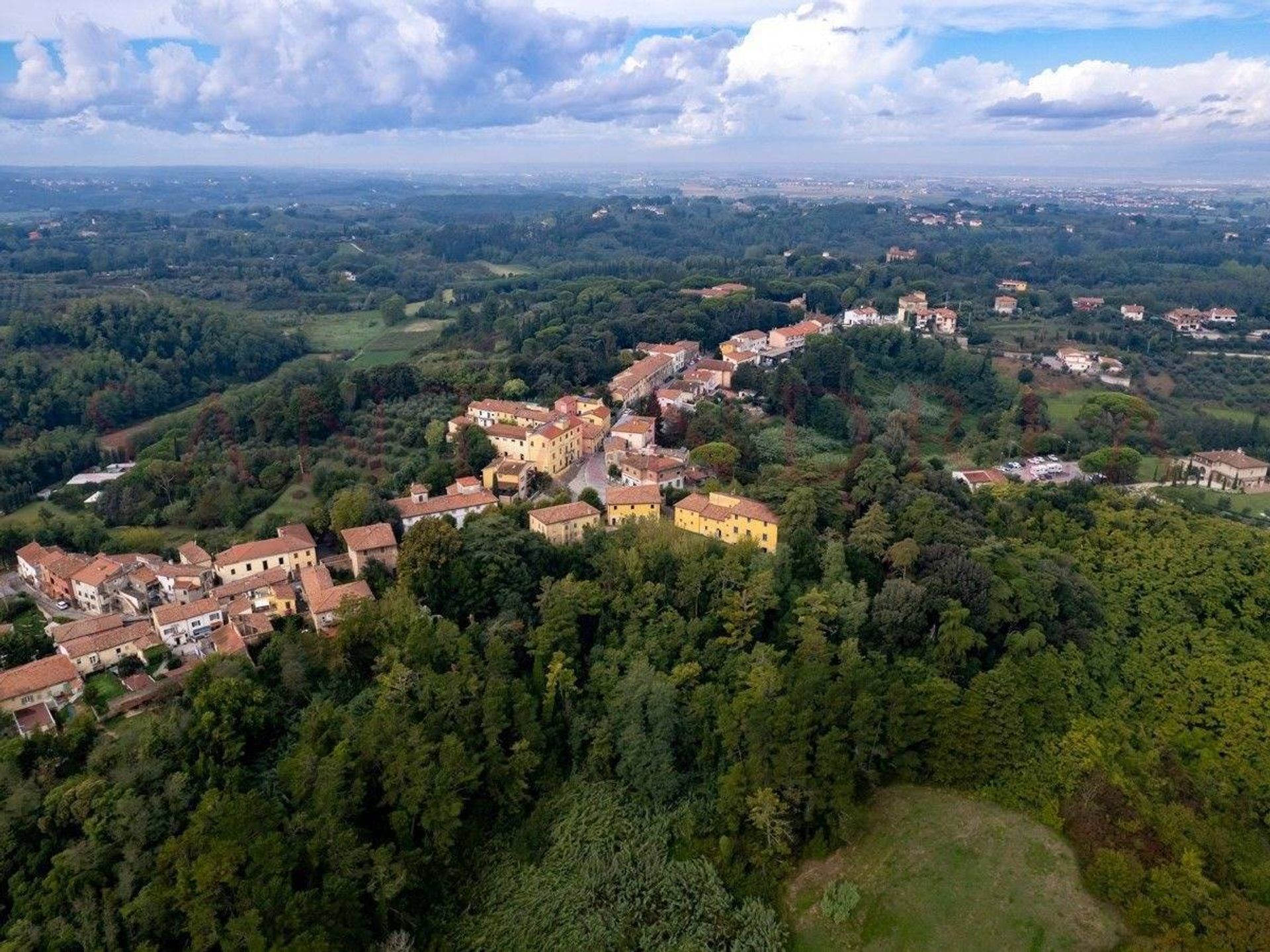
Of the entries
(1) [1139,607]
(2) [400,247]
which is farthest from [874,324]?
(2) [400,247]

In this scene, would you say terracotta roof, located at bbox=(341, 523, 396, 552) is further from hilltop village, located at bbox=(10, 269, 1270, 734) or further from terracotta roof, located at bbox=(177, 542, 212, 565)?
terracotta roof, located at bbox=(177, 542, 212, 565)

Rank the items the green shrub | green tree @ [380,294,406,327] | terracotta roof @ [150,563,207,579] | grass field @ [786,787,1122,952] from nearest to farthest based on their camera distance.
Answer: grass field @ [786,787,1122,952], the green shrub, terracotta roof @ [150,563,207,579], green tree @ [380,294,406,327]

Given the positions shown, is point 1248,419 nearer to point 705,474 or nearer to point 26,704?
point 705,474

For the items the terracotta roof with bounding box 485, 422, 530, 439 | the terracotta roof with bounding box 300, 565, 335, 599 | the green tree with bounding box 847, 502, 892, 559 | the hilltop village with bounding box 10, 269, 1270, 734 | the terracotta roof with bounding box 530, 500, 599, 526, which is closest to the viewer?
the hilltop village with bounding box 10, 269, 1270, 734

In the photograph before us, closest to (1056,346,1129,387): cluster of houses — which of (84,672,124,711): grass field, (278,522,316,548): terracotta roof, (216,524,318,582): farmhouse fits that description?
(278,522,316,548): terracotta roof

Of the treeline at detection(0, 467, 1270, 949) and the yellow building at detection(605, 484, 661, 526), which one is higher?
the yellow building at detection(605, 484, 661, 526)

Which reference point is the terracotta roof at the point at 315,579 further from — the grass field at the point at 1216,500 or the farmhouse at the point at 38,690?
the grass field at the point at 1216,500

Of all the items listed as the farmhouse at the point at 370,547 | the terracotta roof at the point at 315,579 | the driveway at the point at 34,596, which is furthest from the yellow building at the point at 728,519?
the driveway at the point at 34,596
